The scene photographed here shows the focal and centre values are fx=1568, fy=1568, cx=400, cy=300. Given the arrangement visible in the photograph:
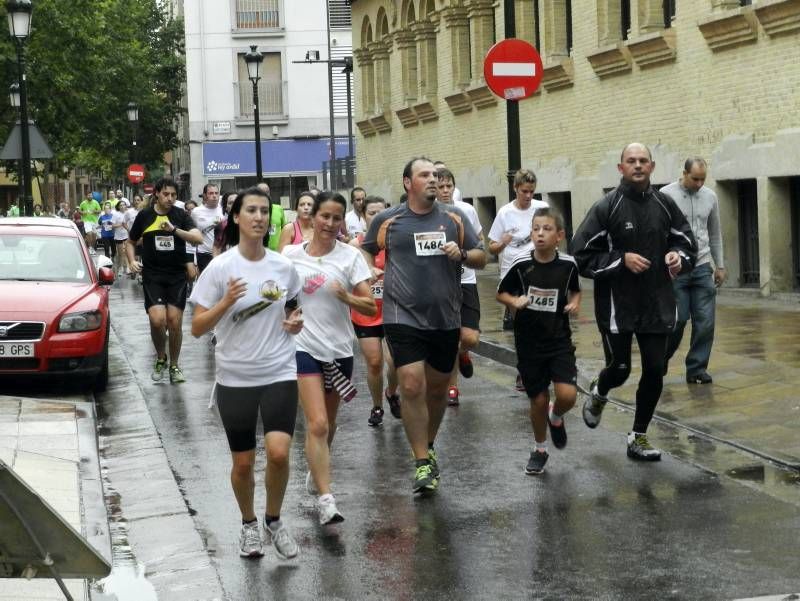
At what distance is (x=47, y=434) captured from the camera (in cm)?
1077

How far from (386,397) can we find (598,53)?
12815mm

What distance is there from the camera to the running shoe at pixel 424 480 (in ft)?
28.3

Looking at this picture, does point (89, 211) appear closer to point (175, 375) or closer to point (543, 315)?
point (175, 375)

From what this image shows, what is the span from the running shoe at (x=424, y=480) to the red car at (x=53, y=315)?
18.1 ft

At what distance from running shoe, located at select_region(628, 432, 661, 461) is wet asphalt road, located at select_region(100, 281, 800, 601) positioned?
0.34 feet

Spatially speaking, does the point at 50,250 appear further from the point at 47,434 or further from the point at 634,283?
the point at 634,283

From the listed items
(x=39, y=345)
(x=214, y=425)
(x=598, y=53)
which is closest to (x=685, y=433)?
(x=214, y=425)

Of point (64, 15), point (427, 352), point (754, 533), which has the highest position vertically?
point (64, 15)

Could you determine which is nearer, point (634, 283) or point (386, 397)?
point (634, 283)

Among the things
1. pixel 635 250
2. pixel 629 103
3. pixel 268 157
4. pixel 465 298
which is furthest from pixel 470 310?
pixel 268 157

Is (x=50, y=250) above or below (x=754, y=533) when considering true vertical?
above

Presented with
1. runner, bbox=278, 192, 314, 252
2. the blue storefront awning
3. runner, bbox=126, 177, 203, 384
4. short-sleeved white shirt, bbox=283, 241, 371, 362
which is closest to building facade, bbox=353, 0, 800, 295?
runner, bbox=126, 177, 203, 384

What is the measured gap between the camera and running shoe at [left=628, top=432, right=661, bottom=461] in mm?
9430

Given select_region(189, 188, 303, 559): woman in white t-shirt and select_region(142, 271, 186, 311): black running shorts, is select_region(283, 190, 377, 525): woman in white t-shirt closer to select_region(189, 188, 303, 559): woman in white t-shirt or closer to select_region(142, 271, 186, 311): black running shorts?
select_region(189, 188, 303, 559): woman in white t-shirt
